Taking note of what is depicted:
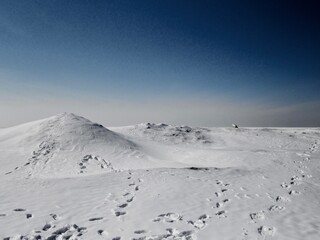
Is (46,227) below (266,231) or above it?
above

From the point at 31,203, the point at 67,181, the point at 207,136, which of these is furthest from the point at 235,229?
the point at 207,136

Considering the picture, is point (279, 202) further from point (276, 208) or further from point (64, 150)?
point (64, 150)

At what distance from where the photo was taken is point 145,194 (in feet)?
39.5

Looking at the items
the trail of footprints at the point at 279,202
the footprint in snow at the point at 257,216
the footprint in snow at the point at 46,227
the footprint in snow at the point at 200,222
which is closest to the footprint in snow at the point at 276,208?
the trail of footprints at the point at 279,202

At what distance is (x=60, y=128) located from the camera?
27266 millimetres

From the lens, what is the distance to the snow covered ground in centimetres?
845

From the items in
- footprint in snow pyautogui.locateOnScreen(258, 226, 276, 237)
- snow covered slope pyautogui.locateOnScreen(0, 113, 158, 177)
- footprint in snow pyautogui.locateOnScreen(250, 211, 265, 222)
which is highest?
snow covered slope pyautogui.locateOnScreen(0, 113, 158, 177)

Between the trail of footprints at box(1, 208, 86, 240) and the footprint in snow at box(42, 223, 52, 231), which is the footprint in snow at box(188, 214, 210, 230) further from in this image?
the footprint in snow at box(42, 223, 52, 231)

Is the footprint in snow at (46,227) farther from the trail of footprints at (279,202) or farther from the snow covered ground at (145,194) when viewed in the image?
the trail of footprints at (279,202)

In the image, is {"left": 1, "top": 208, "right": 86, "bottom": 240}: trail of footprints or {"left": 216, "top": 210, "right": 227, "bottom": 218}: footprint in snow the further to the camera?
{"left": 216, "top": 210, "right": 227, "bottom": 218}: footprint in snow

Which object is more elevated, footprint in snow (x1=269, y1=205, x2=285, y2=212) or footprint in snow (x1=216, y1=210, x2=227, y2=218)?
footprint in snow (x1=216, y1=210, x2=227, y2=218)

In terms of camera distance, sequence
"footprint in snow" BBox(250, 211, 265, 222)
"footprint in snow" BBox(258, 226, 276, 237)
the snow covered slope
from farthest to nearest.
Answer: the snow covered slope < "footprint in snow" BBox(250, 211, 265, 222) < "footprint in snow" BBox(258, 226, 276, 237)

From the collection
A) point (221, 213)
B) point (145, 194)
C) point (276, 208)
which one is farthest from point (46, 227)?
point (276, 208)

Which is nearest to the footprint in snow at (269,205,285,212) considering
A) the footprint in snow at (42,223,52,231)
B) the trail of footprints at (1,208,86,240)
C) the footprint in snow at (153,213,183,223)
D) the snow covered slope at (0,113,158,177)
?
the footprint in snow at (153,213,183,223)
